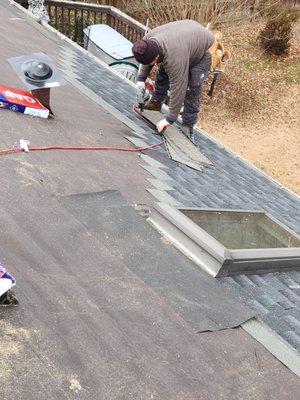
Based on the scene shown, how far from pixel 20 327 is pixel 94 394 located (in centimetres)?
48

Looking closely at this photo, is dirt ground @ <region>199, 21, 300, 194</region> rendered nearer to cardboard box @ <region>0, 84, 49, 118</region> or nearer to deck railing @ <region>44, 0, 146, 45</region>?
deck railing @ <region>44, 0, 146, 45</region>

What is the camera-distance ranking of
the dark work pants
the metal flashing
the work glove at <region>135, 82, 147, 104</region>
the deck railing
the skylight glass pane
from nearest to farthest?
1. the metal flashing
2. the skylight glass pane
3. the dark work pants
4. the work glove at <region>135, 82, 147, 104</region>
5. the deck railing

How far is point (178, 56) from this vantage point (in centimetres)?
550

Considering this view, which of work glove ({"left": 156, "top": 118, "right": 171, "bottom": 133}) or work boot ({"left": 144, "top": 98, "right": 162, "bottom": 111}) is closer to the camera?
work glove ({"left": 156, "top": 118, "right": 171, "bottom": 133})

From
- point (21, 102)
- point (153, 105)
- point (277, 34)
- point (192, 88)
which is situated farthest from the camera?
point (277, 34)

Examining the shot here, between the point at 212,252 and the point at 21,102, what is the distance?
2.49 meters

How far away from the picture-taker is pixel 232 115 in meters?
16.1

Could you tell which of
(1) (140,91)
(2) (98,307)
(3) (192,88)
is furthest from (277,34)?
(2) (98,307)

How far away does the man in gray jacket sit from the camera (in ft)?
17.6

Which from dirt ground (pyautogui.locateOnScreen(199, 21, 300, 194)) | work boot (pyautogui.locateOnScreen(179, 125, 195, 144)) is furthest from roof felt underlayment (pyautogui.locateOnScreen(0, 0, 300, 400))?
dirt ground (pyautogui.locateOnScreen(199, 21, 300, 194))

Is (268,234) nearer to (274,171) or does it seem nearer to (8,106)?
(8,106)

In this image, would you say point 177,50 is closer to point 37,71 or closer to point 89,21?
point 37,71

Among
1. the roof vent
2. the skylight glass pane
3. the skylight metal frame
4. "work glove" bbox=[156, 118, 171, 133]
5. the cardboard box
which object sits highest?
the roof vent

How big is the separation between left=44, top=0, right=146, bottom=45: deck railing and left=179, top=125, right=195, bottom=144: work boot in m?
7.18
